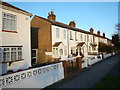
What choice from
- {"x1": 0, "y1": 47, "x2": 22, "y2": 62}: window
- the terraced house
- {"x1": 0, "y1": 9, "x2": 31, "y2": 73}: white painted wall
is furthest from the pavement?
the terraced house

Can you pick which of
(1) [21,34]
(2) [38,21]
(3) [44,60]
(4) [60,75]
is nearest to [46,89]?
(4) [60,75]

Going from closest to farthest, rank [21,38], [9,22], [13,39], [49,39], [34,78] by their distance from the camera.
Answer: [34,78] < [9,22] < [13,39] < [21,38] < [49,39]

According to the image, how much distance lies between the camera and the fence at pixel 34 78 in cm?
446

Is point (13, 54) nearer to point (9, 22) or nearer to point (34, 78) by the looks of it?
point (9, 22)

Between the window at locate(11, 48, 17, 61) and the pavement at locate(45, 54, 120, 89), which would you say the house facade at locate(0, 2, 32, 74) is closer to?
the window at locate(11, 48, 17, 61)

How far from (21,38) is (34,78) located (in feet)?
21.1

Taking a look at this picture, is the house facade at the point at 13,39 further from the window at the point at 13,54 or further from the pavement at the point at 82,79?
the pavement at the point at 82,79

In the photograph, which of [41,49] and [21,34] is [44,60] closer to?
[41,49]

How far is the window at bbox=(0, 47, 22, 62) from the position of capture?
9.39 metres

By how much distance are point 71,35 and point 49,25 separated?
6.46 meters

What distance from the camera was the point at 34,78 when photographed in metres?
5.73

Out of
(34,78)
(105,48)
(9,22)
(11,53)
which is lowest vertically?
(34,78)

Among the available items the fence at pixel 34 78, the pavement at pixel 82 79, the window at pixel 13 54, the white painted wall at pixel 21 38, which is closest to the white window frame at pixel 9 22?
the white painted wall at pixel 21 38

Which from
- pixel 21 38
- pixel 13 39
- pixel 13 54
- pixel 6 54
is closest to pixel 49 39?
pixel 21 38
